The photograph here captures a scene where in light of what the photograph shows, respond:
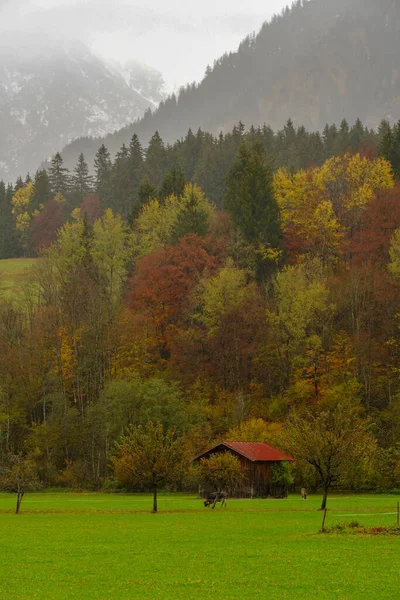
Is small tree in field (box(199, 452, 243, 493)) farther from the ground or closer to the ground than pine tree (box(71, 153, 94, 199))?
closer to the ground

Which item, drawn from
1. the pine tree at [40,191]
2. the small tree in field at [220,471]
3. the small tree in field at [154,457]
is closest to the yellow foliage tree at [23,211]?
the pine tree at [40,191]

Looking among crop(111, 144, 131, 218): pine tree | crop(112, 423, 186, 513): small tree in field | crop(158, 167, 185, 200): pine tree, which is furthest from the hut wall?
crop(111, 144, 131, 218): pine tree

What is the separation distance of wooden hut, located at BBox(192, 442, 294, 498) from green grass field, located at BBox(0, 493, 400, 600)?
70.7ft

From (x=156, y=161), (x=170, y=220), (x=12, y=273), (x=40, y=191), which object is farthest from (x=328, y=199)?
(x=40, y=191)

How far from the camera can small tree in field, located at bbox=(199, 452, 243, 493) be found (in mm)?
65500

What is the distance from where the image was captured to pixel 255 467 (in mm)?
68312

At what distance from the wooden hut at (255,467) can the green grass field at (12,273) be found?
5212cm

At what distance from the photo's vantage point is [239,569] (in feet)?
80.7

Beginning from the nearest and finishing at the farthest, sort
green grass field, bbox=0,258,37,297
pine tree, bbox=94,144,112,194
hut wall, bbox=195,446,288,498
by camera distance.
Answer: hut wall, bbox=195,446,288,498
green grass field, bbox=0,258,37,297
pine tree, bbox=94,144,112,194

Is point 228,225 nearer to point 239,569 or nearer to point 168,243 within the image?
point 168,243

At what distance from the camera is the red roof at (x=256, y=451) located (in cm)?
6769

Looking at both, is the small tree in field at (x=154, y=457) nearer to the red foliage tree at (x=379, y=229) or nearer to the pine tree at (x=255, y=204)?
the red foliage tree at (x=379, y=229)

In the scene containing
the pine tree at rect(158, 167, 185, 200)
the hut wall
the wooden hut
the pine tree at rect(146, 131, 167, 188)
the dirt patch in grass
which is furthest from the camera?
the pine tree at rect(146, 131, 167, 188)

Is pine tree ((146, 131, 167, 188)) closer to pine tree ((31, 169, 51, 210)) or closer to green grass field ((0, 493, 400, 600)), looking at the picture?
pine tree ((31, 169, 51, 210))
